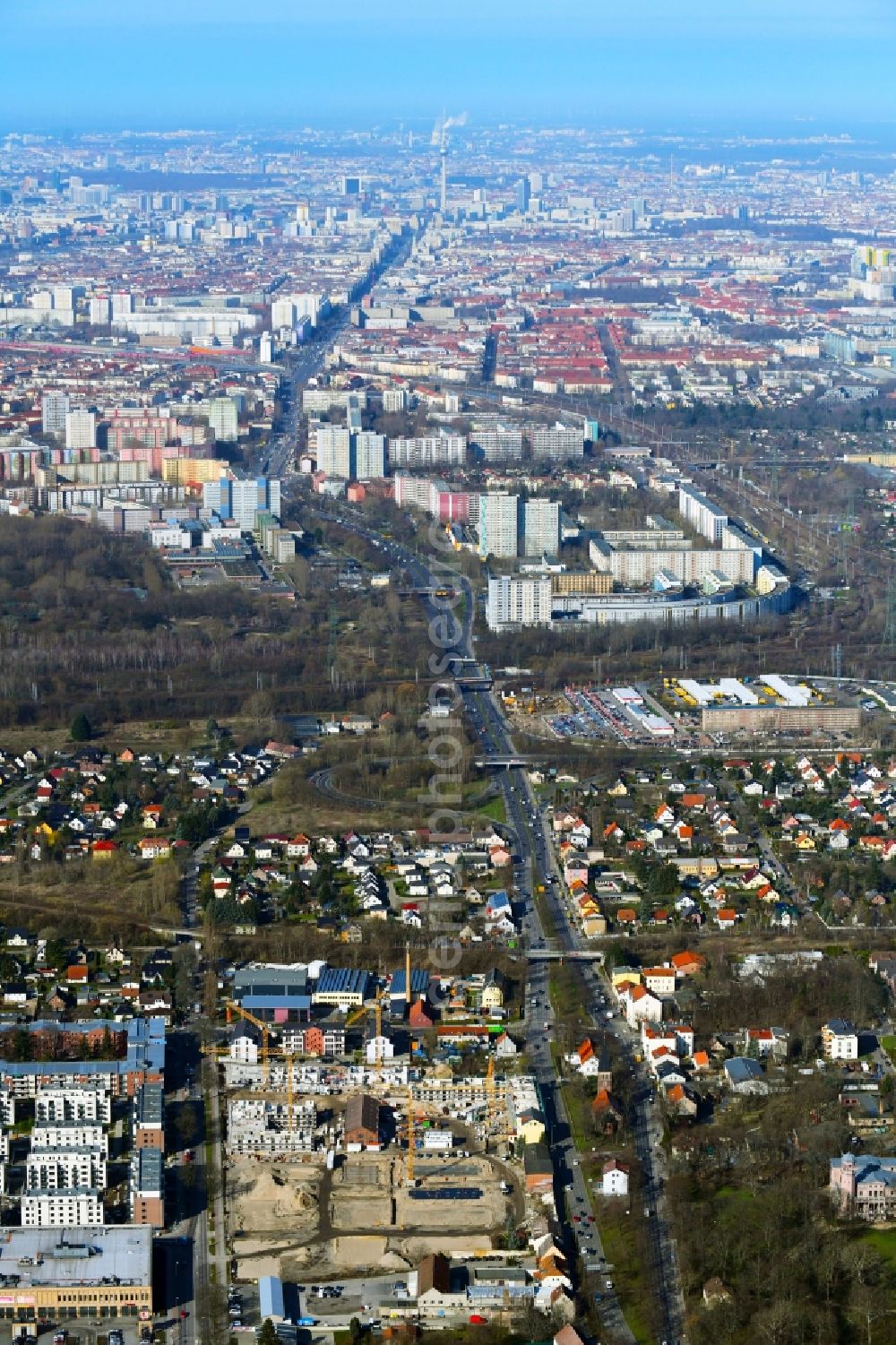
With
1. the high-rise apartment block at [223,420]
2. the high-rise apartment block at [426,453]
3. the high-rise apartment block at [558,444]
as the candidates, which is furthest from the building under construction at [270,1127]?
the high-rise apartment block at [223,420]

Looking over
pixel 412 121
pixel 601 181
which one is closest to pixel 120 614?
pixel 601 181

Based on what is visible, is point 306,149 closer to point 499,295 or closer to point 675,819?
point 499,295

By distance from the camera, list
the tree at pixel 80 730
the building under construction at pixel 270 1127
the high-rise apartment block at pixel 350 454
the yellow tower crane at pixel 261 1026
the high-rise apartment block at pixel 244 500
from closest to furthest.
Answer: the building under construction at pixel 270 1127
the yellow tower crane at pixel 261 1026
the tree at pixel 80 730
the high-rise apartment block at pixel 244 500
the high-rise apartment block at pixel 350 454

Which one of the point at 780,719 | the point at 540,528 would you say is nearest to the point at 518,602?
the point at 540,528

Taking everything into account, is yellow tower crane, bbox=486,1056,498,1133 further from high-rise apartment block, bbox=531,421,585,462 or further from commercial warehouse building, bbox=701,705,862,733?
high-rise apartment block, bbox=531,421,585,462

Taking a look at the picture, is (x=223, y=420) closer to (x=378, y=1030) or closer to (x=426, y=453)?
(x=426, y=453)

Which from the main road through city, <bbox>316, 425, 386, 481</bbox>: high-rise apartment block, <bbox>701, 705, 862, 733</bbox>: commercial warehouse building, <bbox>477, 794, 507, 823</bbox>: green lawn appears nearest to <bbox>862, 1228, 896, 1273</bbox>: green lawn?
the main road through city

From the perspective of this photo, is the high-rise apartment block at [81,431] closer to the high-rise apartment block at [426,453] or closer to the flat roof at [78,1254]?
the high-rise apartment block at [426,453]
